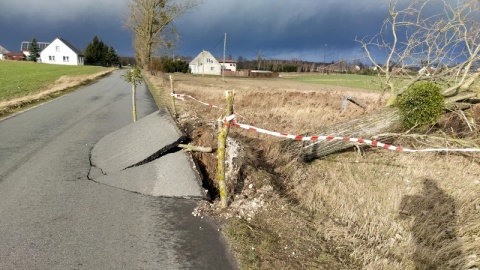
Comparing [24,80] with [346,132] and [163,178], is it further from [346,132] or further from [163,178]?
[346,132]

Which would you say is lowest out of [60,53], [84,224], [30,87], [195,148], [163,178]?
[84,224]

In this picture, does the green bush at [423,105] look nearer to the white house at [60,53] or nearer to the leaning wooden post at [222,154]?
the leaning wooden post at [222,154]

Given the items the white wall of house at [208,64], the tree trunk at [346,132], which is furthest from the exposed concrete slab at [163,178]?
the white wall of house at [208,64]

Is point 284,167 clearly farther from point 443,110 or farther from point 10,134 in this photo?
point 10,134

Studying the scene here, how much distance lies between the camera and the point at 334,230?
168 inches

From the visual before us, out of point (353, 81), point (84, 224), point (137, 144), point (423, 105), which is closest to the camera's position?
point (84, 224)

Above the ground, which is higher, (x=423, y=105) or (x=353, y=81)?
(x=353, y=81)

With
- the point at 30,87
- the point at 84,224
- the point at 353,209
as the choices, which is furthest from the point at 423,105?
the point at 30,87

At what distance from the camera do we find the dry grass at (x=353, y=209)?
3.80m

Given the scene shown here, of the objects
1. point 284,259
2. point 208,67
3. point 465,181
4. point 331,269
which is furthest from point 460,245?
point 208,67

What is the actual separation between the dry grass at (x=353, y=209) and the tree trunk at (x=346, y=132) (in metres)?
0.30

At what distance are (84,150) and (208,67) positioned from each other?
107130 mm

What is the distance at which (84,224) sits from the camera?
4.23 meters

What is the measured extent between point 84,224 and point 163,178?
1.73m
